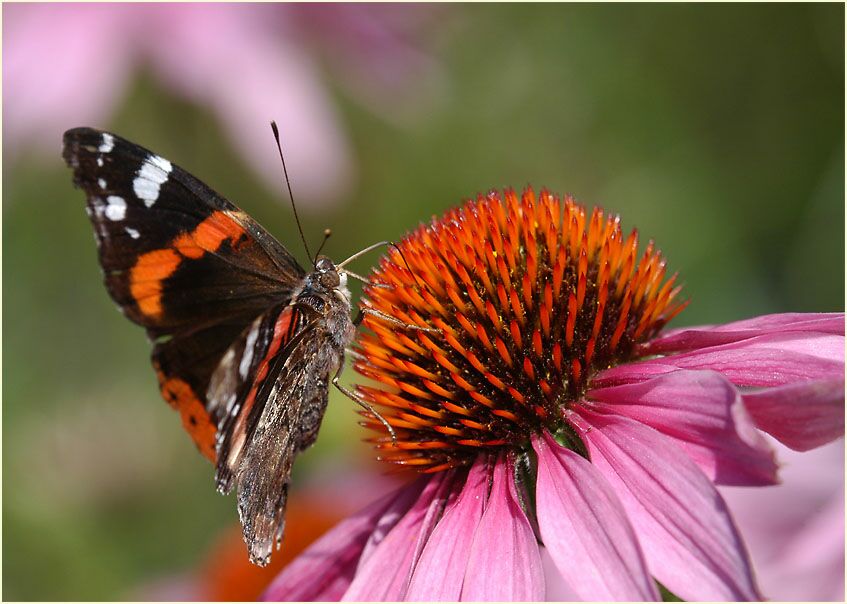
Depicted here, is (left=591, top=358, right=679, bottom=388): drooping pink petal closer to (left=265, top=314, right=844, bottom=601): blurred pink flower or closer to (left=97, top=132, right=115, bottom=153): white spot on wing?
(left=265, top=314, right=844, bottom=601): blurred pink flower

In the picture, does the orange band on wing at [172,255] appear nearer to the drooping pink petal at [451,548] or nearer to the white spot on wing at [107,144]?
the white spot on wing at [107,144]

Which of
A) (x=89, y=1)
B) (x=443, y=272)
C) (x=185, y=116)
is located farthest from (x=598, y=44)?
(x=443, y=272)

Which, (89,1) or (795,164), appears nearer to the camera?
(89,1)

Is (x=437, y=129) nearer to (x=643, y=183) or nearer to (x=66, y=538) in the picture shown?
(x=643, y=183)

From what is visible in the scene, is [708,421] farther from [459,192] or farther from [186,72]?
[459,192]

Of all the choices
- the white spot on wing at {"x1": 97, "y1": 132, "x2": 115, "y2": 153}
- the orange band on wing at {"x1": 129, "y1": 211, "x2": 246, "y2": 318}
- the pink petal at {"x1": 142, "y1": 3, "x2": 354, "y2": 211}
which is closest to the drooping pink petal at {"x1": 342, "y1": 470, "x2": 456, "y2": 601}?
the orange band on wing at {"x1": 129, "y1": 211, "x2": 246, "y2": 318}
